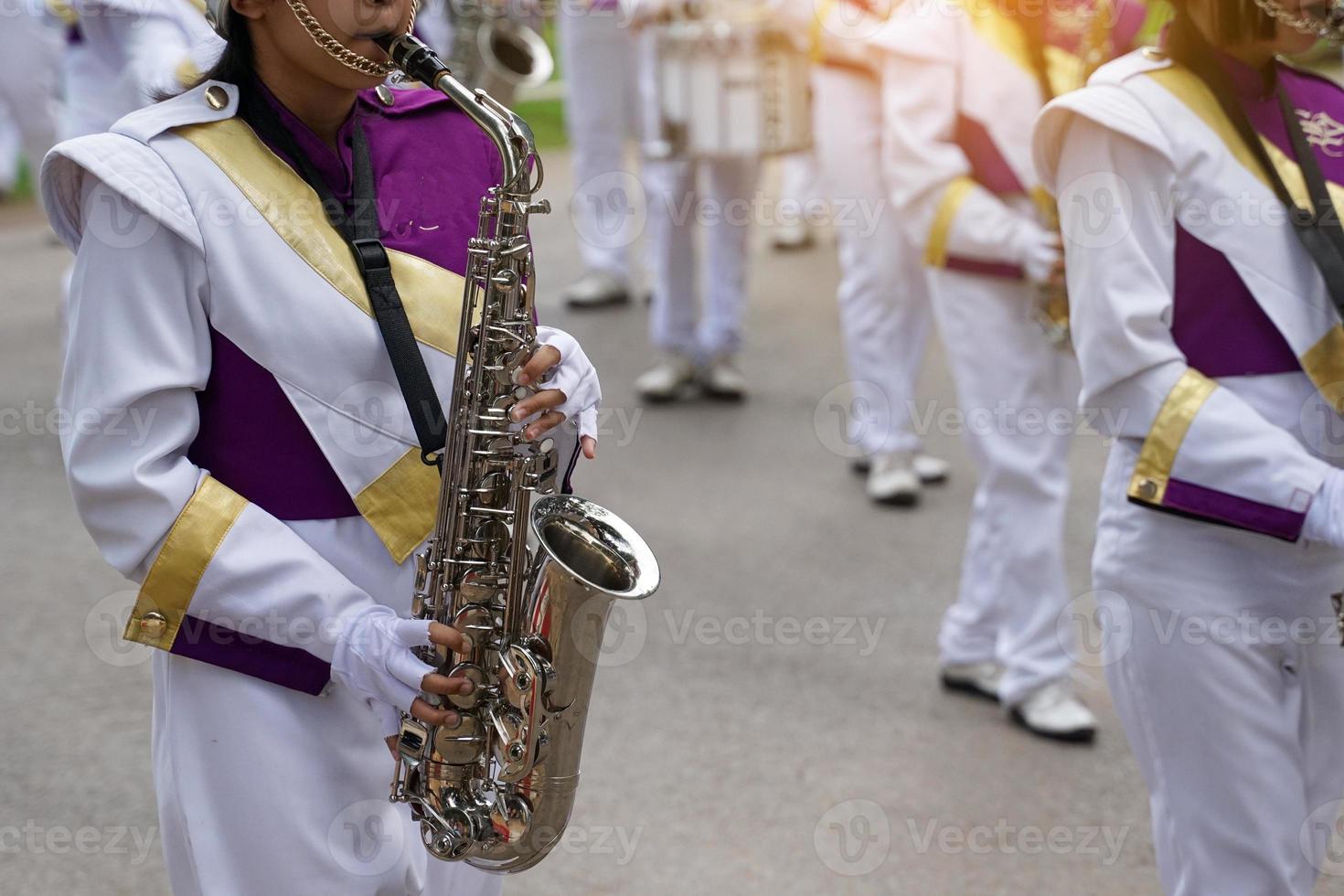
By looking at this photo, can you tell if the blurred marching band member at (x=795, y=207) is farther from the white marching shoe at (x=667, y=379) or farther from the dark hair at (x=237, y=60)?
the dark hair at (x=237, y=60)

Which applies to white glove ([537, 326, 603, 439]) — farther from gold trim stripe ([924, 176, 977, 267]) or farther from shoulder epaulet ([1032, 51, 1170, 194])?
gold trim stripe ([924, 176, 977, 267])

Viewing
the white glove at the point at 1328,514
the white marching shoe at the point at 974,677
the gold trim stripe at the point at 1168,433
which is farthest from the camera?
the white marching shoe at the point at 974,677

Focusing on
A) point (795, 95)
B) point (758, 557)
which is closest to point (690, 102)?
point (795, 95)

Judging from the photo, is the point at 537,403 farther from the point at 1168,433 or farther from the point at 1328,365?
the point at 1328,365

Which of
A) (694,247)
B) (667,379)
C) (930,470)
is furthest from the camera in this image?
(667,379)

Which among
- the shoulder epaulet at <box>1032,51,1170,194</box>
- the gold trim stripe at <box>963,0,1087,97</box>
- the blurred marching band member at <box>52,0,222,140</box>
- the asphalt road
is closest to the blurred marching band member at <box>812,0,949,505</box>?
the asphalt road

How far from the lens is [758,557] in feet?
18.1

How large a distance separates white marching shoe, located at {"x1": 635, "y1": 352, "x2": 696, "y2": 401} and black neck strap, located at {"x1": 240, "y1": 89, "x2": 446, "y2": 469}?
5.02m

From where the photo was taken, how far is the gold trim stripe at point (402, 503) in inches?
81.4

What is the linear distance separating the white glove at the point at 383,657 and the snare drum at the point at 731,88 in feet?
15.9

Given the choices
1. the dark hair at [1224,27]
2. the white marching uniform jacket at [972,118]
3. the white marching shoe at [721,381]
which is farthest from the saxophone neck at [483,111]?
the white marching shoe at [721,381]

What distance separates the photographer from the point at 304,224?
2.05 m

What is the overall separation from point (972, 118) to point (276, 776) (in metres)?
2.89

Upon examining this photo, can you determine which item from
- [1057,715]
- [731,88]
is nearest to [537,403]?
[1057,715]
